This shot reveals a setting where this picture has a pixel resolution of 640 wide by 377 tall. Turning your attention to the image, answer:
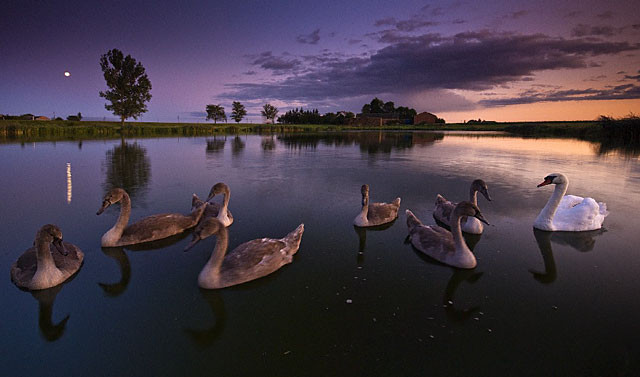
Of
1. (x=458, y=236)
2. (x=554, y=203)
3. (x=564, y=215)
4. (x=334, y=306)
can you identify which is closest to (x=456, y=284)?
(x=458, y=236)

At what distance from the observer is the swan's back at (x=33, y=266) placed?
16.6ft

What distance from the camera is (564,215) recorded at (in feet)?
26.9

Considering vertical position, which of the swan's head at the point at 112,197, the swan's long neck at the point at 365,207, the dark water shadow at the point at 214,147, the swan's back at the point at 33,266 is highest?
the dark water shadow at the point at 214,147

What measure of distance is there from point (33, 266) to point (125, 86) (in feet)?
242

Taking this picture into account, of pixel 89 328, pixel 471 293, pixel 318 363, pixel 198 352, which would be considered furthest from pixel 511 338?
pixel 89 328

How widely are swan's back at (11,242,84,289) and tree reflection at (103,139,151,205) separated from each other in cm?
491

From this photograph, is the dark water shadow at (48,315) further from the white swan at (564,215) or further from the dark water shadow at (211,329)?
the white swan at (564,215)

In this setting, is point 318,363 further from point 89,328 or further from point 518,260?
point 518,260

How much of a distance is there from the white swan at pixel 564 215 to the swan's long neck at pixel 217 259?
7802mm

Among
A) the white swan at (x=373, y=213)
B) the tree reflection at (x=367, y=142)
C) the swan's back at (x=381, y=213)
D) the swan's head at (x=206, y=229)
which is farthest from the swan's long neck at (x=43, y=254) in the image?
the tree reflection at (x=367, y=142)

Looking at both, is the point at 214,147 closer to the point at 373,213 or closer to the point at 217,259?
the point at 373,213

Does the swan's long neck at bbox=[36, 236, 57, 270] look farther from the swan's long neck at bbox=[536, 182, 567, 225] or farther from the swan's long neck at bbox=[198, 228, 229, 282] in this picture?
the swan's long neck at bbox=[536, 182, 567, 225]

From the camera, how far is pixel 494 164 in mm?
20281

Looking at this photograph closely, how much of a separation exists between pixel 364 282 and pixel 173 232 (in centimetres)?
471
